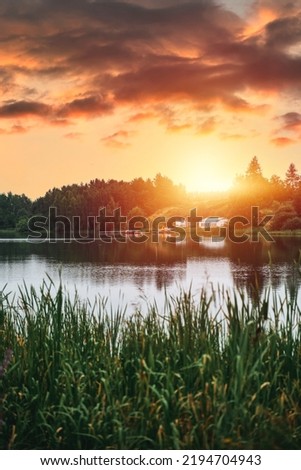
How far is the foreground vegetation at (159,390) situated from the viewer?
143 inches

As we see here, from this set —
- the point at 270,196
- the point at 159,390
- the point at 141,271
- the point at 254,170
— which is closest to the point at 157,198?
the point at 254,170

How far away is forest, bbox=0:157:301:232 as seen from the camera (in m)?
69.2

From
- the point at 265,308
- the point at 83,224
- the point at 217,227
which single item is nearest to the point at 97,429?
the point at 265,308

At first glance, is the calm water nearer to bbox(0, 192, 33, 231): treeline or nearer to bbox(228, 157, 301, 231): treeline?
bbox(228, 157, 301, 231): treeline

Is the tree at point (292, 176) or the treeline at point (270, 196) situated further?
the tree at point (292, 176)

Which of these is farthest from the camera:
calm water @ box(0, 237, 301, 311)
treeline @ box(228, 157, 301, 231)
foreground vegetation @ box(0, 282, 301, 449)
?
treeline @ box(228, 157, 301, 231)

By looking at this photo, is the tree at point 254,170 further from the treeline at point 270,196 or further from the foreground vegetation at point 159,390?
the foreground vegetation at point 159,390

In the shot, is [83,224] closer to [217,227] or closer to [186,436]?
[217,227]

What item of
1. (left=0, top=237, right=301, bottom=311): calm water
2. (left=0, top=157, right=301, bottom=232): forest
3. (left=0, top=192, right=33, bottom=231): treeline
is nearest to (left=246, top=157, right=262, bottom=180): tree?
(left=0, top=157, right=301, bottom=232): forest

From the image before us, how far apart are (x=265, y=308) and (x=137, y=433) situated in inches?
47.0

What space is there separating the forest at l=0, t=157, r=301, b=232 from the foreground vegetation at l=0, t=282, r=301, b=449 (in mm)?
60070

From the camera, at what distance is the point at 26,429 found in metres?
4.09

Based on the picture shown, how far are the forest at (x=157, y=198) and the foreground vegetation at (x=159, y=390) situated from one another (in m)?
60.1

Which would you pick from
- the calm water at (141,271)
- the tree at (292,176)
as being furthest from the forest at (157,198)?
the calm water at (141,271)
